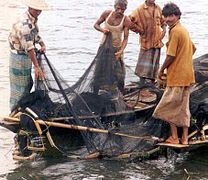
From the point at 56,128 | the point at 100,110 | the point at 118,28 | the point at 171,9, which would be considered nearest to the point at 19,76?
the point at 56,128

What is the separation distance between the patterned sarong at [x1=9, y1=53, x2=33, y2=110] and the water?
3.32 ft

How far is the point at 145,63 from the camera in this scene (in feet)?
30.0

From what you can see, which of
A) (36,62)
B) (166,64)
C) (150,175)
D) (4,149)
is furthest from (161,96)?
(4,149)

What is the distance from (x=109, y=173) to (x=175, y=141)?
1.08 meters

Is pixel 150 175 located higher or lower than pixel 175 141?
lower

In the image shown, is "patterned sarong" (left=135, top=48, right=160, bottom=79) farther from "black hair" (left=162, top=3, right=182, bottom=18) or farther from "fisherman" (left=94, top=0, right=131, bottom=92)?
"black hair" (left=162, top=3, right=182, bottom=18)

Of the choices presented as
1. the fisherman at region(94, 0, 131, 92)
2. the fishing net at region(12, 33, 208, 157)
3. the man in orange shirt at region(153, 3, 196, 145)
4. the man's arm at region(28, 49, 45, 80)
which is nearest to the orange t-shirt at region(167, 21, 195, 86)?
the man in orange shirt at region(153, 3, 196, 145)

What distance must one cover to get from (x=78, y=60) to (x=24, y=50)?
752 centimetres

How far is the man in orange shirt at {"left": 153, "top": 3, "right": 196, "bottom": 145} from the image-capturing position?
675cm

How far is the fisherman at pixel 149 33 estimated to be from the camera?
8.91m

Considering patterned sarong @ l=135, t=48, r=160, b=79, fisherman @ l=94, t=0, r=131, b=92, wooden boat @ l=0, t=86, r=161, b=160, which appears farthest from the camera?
patterned sarong @ l=135, t=48, r=160, b=79

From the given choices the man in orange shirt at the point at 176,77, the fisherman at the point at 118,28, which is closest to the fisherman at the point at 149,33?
the fisherman at the point at 118,28

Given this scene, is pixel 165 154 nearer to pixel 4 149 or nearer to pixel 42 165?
pixel 42 165

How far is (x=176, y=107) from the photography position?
23.2ft
